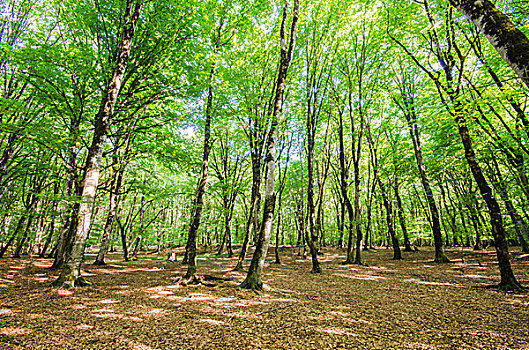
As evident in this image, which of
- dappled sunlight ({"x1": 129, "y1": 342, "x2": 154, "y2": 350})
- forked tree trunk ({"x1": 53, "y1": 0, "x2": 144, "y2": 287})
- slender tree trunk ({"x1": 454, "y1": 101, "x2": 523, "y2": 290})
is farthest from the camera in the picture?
slender tree trunk ({"x1": 454, "y1": 101, "x2": 523, "y2": 290})

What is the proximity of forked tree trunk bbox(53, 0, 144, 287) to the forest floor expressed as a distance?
61cm

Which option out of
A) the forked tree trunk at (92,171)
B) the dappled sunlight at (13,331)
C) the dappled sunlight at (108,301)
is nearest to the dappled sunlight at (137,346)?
the dappled sunlight at (13,331)

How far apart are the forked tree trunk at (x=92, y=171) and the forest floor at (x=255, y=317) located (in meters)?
0.61

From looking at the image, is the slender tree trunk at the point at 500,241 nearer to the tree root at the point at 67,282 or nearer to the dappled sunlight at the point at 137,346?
the dappled sunlight at the point at 137,346

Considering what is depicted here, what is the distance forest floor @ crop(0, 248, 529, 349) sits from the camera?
13.1 ft

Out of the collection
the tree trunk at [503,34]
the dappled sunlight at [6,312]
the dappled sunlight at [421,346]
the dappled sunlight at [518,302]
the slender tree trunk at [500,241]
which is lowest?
the dappled sunlight at [518,302]

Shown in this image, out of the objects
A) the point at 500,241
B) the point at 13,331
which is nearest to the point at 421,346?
the point at 500,241

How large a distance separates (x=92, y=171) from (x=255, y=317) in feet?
23.7

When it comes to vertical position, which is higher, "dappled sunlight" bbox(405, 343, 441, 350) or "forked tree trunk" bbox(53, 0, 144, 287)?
"forked tree trunk" bbox(53, 0, 144, 287)

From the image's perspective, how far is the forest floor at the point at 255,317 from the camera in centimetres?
401

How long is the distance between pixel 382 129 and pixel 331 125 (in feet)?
14.7

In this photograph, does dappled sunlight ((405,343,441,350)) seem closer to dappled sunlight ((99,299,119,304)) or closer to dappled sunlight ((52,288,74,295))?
dappled sunlight ((99,299,119,304))

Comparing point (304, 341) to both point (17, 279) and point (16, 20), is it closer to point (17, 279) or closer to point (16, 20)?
point (17, 279)

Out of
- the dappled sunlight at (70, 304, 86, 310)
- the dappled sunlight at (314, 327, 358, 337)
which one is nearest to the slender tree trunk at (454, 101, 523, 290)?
the dappled sunlight at (314, 327, 358, 337)
